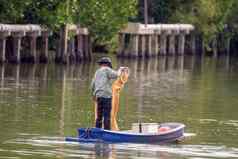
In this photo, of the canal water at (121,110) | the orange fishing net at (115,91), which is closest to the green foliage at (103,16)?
the canal water at (121,110)

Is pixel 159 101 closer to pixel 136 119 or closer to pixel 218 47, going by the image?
pixel 136 119

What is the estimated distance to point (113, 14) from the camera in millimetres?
60500

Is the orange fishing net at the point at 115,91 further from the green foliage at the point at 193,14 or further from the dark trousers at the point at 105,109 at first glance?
the green foliage at the point at 193,14

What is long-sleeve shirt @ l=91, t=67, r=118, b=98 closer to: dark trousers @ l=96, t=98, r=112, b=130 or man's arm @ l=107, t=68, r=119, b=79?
man's arm @ l=107, t=68, r=119, b=79

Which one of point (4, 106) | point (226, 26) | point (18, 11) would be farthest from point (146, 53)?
point (4, 106)

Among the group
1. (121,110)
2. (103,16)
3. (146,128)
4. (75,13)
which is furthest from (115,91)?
(103,16)

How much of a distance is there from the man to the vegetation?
26631 mm

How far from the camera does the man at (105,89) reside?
80.9 feet

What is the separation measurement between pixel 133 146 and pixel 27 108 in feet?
27.0

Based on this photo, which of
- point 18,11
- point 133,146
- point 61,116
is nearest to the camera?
point 133,146

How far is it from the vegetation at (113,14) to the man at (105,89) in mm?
26631

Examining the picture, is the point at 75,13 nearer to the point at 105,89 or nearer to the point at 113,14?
the point at 113,14

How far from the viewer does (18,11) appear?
169 feet

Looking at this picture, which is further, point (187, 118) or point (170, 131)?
point (187, 118)
